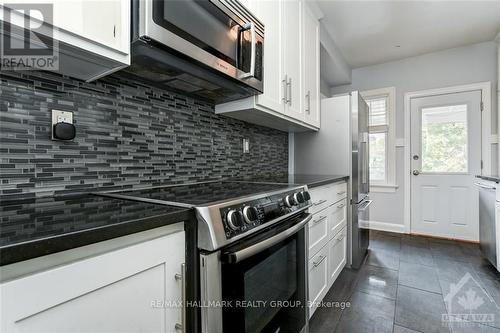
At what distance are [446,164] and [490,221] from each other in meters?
1.31

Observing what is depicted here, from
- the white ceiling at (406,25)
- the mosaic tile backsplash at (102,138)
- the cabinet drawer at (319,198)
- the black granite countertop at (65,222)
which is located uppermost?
the white ceiling at (406,25)

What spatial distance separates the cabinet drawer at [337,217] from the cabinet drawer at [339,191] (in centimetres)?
5

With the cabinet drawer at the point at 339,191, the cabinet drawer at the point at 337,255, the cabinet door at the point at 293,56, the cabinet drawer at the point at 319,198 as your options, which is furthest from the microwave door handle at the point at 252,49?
the cabinet drawer at the point at 337,255

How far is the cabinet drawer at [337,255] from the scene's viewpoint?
1.92 m

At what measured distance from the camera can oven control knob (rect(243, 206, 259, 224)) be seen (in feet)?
2.80

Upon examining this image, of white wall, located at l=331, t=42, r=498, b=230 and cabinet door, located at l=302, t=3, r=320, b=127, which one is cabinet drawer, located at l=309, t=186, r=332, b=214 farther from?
white wall, located at l=331, t=42, r=498, b=230

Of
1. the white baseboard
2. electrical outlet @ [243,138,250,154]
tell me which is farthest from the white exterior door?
electrical outlet @ [243,138,250,154]

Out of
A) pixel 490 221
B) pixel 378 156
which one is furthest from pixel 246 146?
pixel 378 156

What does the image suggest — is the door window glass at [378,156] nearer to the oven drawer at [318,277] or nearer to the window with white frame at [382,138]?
the window with white frame at [382,138]

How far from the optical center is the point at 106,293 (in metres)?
0.56

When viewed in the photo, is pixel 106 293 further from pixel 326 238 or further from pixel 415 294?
pixel 415 294

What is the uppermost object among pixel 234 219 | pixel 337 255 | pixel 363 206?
pixel 234 219

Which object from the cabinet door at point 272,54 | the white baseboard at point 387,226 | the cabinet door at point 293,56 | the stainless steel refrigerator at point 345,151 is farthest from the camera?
the white baseboard at point 387,226

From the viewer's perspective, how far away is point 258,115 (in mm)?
1760
